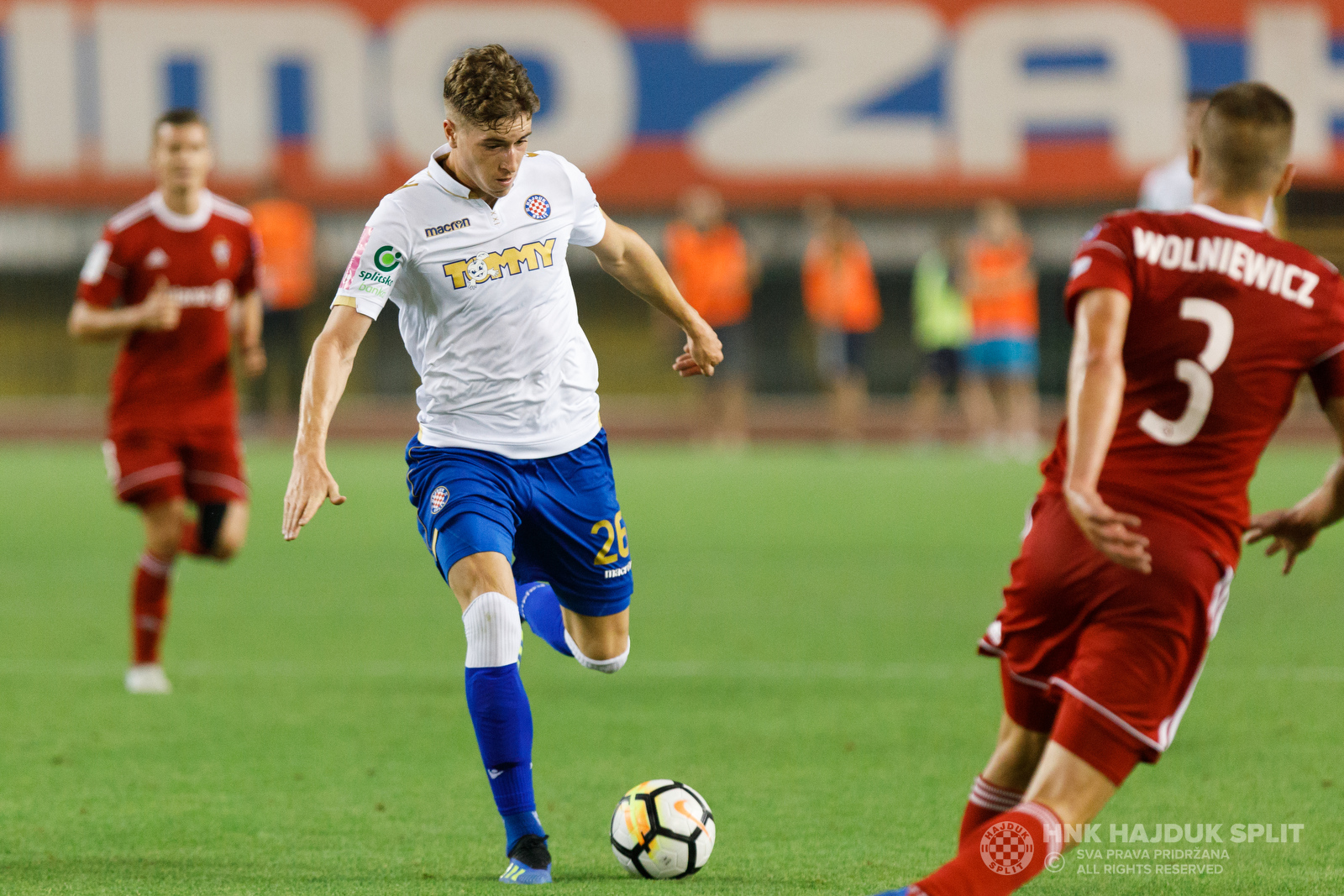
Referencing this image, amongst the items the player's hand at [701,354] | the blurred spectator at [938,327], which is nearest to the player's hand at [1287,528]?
the player's hand at [701,354]

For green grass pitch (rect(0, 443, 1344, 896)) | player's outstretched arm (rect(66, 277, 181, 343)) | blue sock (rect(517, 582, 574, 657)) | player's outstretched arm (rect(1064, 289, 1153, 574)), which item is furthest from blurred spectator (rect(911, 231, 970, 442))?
player's outstretched arm (rect(1064, 289, 1153, 574))

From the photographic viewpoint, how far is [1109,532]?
341cm

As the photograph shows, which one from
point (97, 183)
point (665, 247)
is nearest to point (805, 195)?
point (665, 247)

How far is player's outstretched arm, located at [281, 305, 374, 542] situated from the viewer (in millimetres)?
4152

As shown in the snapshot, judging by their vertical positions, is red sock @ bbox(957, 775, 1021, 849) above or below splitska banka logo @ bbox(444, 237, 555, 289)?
below

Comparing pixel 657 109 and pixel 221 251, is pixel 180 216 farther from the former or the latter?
pixel 657 109

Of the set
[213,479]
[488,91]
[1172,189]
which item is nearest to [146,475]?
[213,479]

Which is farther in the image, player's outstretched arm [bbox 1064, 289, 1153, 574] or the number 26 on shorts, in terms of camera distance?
the number 26 on shorts

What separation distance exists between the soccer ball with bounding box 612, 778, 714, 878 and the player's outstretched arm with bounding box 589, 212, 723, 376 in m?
1.33

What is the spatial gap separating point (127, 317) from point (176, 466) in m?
0.69

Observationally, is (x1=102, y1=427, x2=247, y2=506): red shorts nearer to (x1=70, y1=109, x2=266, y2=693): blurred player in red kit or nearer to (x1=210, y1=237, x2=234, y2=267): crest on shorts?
(x1=70, y1=109, x2=266, y2=693): blurred player in red kit

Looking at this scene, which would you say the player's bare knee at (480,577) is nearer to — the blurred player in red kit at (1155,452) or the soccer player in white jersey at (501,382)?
the soccer player in white jersey at (501,382)

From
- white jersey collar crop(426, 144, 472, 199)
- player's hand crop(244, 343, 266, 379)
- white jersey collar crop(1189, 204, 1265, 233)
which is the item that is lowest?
player's hand crop(244, 343, 266, 379)

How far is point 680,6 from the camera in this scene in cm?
2450
